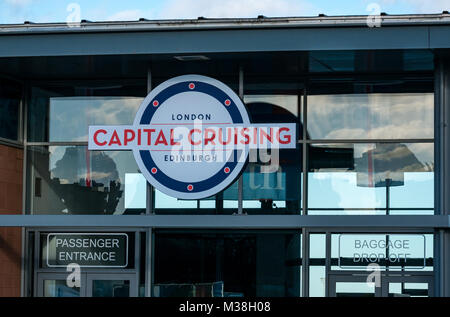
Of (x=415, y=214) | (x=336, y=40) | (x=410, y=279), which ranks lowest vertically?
(x=410, y=279)

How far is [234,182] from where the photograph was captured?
13.8m

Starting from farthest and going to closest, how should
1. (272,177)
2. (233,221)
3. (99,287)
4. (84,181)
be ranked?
(84,181), (99,287), (272,177), (233,221)

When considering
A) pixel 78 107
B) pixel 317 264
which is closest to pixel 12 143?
pixel 78 107

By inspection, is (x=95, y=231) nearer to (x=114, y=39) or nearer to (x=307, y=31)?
(x=114, y=39)

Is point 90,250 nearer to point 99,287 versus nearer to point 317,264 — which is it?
point 99,287

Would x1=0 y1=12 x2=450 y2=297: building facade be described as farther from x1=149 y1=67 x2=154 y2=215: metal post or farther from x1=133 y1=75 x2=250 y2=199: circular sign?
x1=133 y1=75 x2=250 y2=199: circular sign

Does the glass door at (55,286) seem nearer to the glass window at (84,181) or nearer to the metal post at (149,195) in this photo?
the glass window at (84,181)

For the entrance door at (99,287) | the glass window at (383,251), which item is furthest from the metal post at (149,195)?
the glass window at (383,251)

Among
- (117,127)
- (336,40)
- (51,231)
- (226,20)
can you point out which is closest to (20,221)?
(51,231)

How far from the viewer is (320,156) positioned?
13945 millimetres

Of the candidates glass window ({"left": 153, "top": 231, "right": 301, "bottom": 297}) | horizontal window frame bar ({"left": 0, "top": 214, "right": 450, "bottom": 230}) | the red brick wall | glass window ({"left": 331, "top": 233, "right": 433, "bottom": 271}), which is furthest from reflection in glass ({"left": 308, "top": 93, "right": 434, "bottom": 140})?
the red brick wall

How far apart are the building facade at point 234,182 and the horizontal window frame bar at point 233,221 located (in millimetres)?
19

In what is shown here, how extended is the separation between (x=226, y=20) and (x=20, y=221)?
392 centimetres

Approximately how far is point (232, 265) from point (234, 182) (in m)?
1.16
